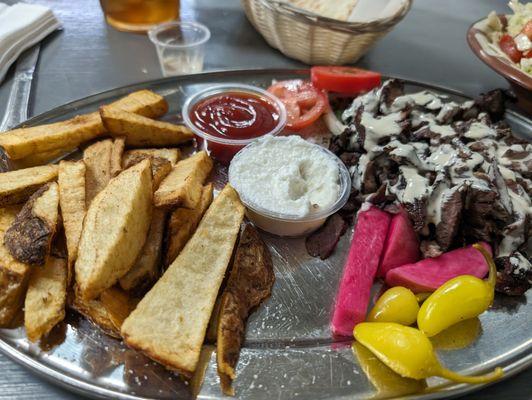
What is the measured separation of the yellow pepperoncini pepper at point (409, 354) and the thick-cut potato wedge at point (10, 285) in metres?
1.21

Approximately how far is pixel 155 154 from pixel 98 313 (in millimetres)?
908

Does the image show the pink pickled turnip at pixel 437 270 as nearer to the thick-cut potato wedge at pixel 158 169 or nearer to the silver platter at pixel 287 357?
the silver platter at pixel 287 357

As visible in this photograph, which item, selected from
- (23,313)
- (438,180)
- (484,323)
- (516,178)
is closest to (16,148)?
(23,313)

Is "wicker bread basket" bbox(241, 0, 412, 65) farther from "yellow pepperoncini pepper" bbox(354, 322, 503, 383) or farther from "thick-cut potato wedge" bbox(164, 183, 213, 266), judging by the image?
"yellow pepperoncini pepper" bbox(354, 322, 503, 383)

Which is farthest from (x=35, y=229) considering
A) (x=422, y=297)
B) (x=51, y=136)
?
(x=422, y=297)

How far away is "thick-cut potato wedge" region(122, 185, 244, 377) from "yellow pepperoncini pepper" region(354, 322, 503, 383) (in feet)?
1.96

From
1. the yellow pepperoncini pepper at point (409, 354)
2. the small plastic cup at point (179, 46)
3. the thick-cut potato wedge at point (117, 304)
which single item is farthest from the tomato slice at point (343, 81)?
the thick-cut potato wedge at point (117, 304)

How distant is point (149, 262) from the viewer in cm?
179

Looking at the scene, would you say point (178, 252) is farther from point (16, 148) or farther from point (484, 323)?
point (484, 323)

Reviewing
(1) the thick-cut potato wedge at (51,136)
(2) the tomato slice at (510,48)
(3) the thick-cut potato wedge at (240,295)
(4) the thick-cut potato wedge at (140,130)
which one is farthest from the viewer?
(2) the tomato slice at (510,48)

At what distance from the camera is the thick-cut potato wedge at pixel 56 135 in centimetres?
218

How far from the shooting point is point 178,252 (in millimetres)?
1861

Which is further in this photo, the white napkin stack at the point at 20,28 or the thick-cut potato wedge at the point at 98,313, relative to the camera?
the white napkin stack at the point at 20,28

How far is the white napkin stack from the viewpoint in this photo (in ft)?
10.8
